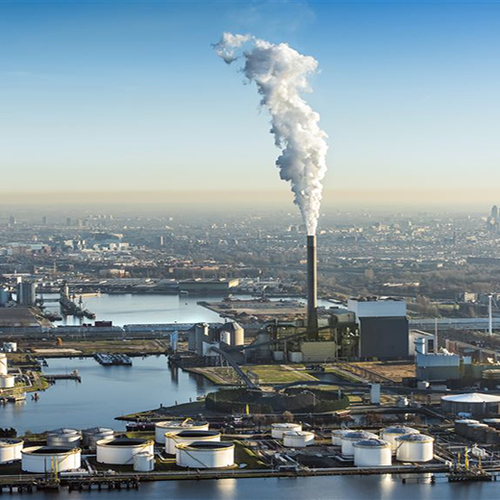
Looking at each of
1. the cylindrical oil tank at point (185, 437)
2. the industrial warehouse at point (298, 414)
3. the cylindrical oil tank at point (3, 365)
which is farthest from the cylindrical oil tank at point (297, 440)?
the cylindrical oil tank at point (3, 365)

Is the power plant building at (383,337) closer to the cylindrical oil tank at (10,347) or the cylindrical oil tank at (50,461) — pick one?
the cylindrical oil tank at (10,347)

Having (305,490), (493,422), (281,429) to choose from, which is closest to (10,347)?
(281,429)

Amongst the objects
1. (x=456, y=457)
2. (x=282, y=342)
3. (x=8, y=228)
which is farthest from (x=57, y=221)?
(x=456, y=457)

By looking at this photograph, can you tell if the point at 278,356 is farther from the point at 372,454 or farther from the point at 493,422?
the point at 372,454


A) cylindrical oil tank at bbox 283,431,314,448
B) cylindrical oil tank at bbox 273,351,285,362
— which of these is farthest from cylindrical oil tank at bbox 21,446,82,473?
cylindrical oil tank at bbox 273,351,285,362

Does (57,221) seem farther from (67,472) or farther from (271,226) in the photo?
(67,472)

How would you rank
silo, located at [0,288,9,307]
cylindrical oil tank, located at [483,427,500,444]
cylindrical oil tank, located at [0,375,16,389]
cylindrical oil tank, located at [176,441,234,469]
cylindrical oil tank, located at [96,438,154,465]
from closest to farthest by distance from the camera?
cylindrical oil tank, located at [176,441,234,469] → cylindrical oil tank, located at [96,438,154,465] → cylindrical oil tank, located at [483,427,500,444] → cylindrical oil tank, located at [0,375,16,389] → silo, located at [0,288,9,307]

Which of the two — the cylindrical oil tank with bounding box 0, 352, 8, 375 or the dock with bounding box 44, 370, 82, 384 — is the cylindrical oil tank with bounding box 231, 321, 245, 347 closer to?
the dock with bounding box 44, 370, 82, 384
